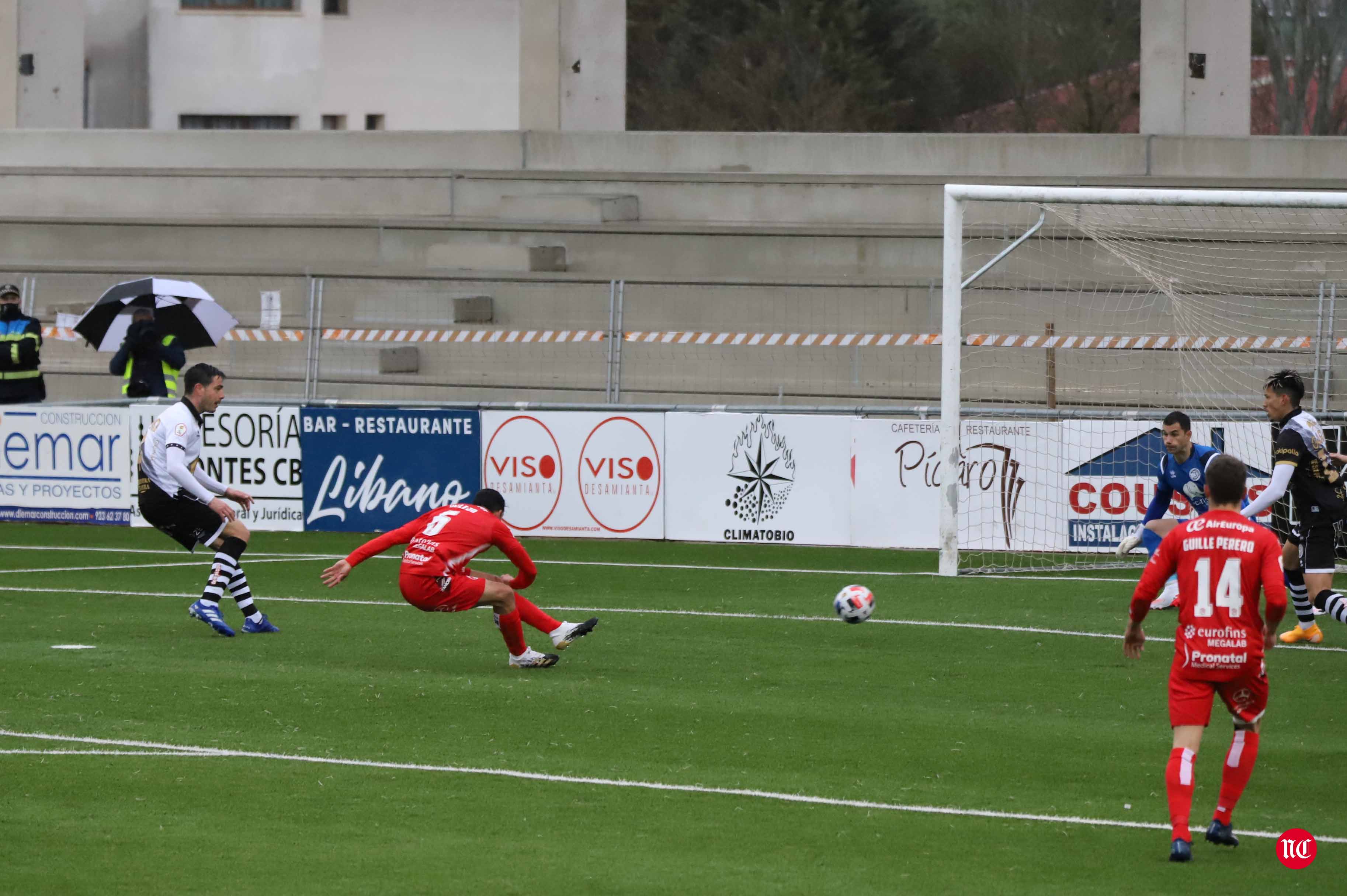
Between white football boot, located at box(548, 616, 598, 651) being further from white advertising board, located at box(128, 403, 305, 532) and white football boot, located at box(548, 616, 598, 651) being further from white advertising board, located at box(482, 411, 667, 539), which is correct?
white advertising board, located at box(128, 403, 305, 532)

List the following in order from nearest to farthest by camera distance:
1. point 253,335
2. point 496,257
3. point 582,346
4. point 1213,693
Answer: point 1213,693 < point 253,335 < point 582,346 < point 496,257

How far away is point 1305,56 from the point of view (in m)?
44.8

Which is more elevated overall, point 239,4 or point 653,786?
point 239,4

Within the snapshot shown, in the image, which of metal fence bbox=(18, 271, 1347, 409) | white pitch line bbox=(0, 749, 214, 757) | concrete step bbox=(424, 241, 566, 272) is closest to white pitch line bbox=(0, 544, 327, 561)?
metal fence bbox=(18, 271, 1347, 409)

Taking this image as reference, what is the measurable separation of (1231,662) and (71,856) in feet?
15.5

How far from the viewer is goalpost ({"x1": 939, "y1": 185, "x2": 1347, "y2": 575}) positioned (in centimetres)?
1652

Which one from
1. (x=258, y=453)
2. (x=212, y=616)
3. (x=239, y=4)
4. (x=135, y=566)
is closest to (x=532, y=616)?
(x=212, y=616)

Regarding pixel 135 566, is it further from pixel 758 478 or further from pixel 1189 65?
pixel 1189 65

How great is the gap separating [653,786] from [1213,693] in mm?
2671

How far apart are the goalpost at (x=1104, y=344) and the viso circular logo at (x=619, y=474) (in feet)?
→ 10.3

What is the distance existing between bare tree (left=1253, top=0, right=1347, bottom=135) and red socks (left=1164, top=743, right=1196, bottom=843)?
Result: 40.4 meters

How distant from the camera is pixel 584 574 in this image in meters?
16.8

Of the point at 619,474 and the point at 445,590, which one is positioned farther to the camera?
the point at 619,474

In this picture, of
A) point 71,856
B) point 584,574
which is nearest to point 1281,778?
point 71,856
